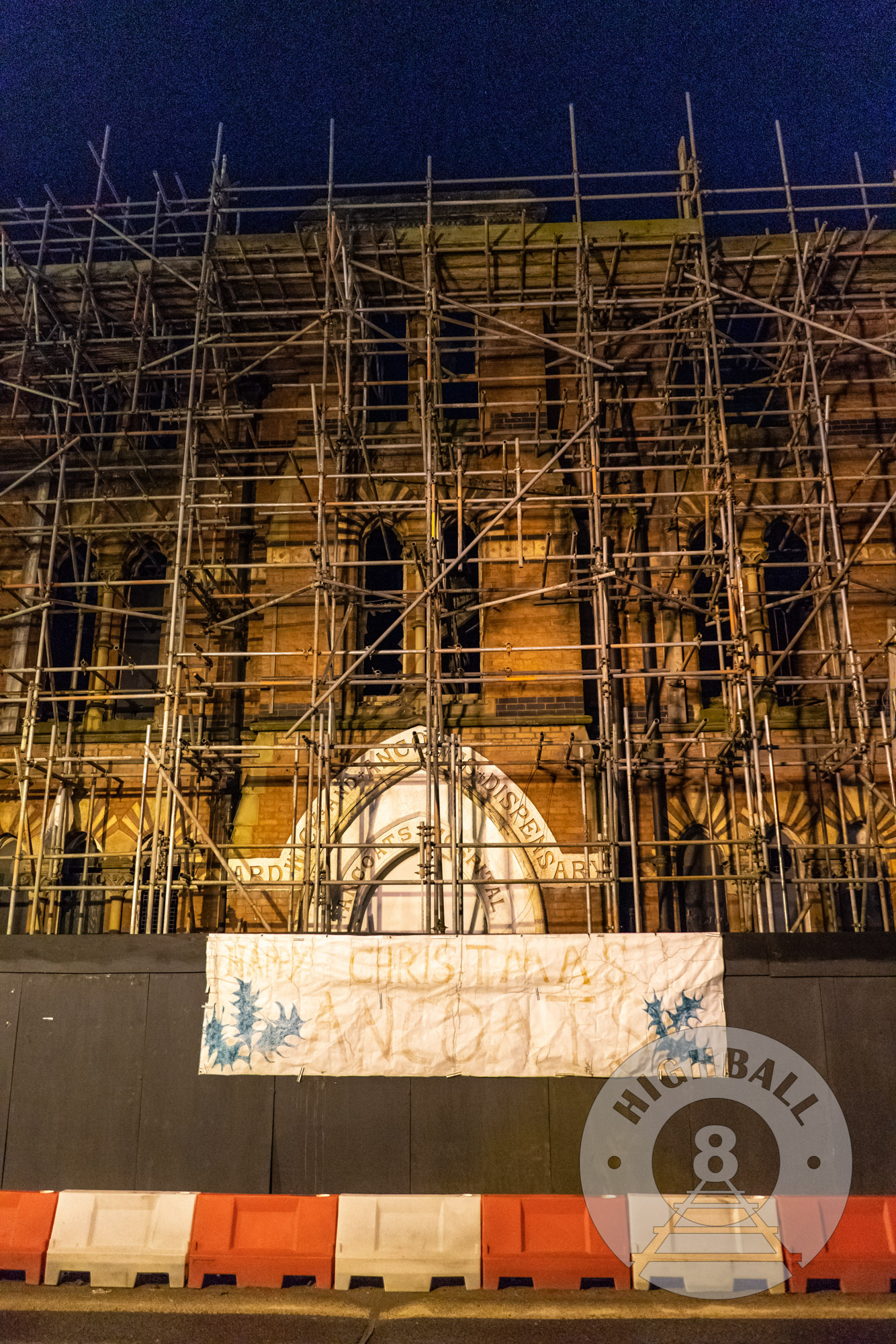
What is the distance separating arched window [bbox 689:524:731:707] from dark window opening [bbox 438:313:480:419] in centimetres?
428

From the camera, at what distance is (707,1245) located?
9.27 meters

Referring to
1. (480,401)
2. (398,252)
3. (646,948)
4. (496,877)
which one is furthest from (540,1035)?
(398,252)

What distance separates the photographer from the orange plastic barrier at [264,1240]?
9.27m

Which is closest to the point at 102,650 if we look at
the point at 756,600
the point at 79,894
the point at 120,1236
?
the point at 79,894

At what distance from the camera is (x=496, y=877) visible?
14.9 metres

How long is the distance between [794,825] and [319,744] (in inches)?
266

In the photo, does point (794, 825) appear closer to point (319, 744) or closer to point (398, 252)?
point (319, 744)

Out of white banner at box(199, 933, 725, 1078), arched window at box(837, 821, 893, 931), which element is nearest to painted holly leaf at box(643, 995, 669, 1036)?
white banner at box(199, 933, 725, 1078)

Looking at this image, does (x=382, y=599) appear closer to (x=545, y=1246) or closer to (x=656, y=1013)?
(x=656, y=1013)

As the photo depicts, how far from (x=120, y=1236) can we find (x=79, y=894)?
714cm

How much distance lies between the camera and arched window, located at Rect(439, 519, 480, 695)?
16.0m

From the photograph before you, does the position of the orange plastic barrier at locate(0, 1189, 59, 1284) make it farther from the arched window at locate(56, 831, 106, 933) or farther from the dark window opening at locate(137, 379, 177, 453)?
the dark window opening at locate(137, 379, 177, 453)

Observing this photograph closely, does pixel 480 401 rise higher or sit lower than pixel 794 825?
higher

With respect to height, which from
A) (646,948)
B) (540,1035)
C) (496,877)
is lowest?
(540,1035)
